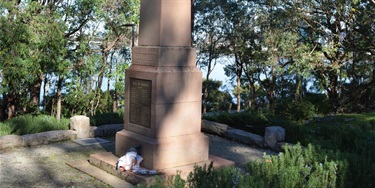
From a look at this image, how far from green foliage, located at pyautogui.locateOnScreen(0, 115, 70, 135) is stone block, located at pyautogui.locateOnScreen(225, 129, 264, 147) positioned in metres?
4.35

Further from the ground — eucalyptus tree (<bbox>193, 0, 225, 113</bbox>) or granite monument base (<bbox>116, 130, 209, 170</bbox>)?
eucalyptus tree (<bbox>193, 0, 225, 113</bbox>)

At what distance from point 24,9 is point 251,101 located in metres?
18.0

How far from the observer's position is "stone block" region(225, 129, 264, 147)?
9766 mm

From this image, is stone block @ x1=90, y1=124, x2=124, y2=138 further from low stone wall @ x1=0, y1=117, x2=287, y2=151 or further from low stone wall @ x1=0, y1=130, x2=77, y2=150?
low stone wall @ x1=0, y1=130, x2=77, y2=150

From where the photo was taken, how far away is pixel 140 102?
717 cm

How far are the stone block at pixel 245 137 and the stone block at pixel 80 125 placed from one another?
373cm

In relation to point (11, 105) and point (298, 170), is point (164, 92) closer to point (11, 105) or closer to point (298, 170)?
point (298, 170)

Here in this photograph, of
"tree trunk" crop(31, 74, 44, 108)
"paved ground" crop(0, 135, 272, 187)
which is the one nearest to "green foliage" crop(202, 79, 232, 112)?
"tree trunk" crop(31, 74, 44, 108)

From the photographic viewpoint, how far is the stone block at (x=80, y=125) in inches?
390

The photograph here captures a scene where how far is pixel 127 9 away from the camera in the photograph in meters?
15.7

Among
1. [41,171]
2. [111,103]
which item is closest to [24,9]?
[41,171]

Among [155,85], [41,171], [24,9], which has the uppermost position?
[24,9]

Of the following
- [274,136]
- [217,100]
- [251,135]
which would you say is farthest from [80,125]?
[217,100]

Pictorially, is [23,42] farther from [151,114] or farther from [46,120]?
[151,114]
